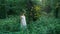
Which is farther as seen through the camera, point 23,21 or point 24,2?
point 24,2

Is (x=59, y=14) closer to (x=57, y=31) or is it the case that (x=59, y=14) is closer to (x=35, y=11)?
(x=35, y=11)

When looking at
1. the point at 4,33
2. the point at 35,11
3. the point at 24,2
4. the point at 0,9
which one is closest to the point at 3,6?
the point at 0,9

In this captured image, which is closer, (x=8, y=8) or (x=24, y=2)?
(x=24, y=2)

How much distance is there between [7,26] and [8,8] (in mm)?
6124

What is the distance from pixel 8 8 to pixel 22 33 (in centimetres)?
863

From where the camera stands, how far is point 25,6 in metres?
11.6

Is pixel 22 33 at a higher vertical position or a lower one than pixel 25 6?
lower

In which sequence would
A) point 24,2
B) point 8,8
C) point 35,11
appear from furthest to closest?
point 8,8 → point 35,11 → point 24,2

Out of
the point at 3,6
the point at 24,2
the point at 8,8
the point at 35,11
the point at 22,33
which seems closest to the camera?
the point at 22,33

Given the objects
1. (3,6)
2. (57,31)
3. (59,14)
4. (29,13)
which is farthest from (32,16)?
(57,31)

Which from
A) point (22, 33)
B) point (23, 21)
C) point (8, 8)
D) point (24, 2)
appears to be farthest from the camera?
point (8, 8)

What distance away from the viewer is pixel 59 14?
1270 cm

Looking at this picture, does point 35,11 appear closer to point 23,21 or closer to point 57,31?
point 23,21

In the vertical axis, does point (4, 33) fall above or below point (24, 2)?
below
